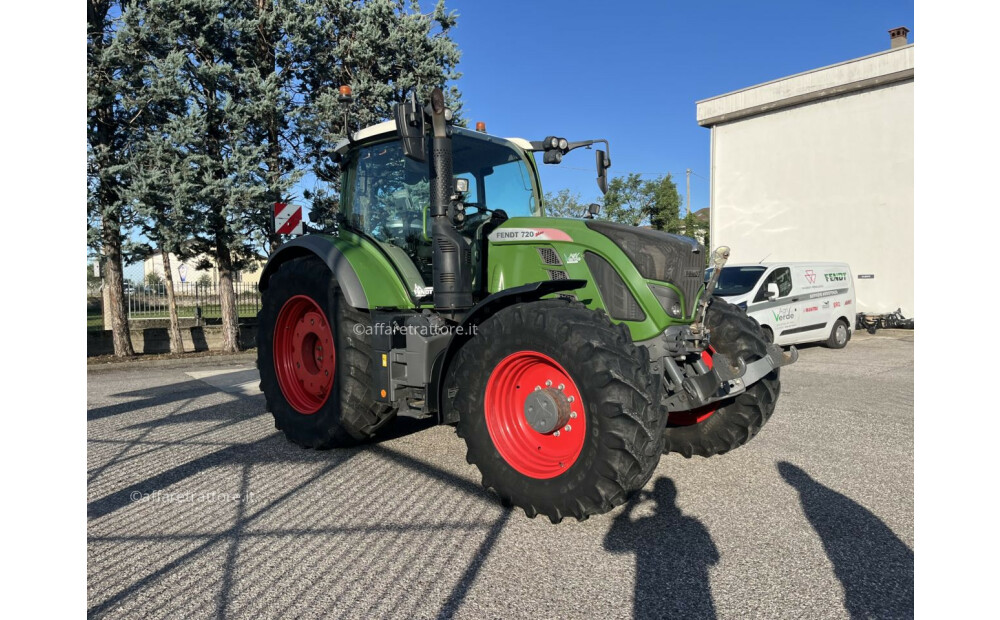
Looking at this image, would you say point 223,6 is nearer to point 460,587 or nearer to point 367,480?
point 367,480

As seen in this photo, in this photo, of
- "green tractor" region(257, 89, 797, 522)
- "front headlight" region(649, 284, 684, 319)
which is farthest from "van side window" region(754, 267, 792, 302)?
"front headlight" region(649, 284, 684, 319)

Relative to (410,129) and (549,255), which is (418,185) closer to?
(410,129)

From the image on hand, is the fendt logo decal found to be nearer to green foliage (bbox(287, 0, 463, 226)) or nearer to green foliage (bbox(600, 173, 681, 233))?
green foliage (bbox(287, 0, 463, 226))

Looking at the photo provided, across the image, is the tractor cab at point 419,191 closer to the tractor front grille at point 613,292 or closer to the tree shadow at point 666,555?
the tractor front grille at point 613,292

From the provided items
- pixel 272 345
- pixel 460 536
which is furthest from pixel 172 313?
pixel 460 536

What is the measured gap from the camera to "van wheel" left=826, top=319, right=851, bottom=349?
11852mm

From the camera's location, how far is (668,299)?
3643 mm

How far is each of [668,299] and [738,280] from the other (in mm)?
7969

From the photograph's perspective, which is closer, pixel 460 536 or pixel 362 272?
pixel 460 536

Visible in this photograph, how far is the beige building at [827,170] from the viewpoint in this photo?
622 inches

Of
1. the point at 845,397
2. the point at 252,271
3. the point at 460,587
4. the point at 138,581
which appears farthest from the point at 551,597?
the point at 252,271

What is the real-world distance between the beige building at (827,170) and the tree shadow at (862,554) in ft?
47.0

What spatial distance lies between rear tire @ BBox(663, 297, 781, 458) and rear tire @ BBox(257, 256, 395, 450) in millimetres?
2038

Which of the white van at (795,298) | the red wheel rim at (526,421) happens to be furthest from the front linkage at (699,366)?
the white van at (795,298)
